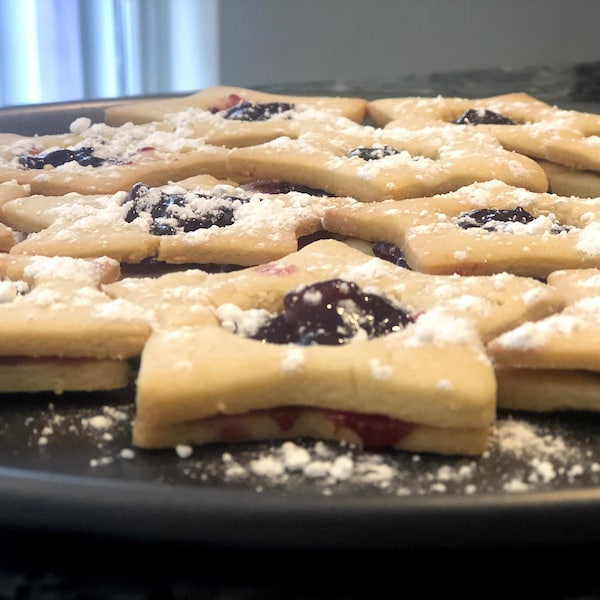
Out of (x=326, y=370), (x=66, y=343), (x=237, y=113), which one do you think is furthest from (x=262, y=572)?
Answer: (x=237, y=113)

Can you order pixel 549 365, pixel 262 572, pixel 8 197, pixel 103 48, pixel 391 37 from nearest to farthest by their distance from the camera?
Result: pixel 262 572 → pixel 549 365 → pixel 8 197 → pixel 391 37 → pixel 103 48

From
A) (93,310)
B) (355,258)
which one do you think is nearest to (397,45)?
(355,258)

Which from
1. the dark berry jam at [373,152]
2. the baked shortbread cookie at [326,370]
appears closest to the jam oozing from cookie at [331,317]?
the baked shortbread cookie at [326,370]

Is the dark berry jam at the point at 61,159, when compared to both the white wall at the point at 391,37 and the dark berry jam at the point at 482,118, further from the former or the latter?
the white wall at the point at 391,37

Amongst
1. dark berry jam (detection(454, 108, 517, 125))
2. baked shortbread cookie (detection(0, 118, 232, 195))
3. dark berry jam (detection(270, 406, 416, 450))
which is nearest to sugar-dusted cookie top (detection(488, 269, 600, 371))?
dark berry jam (detection(270, 406, 416, 450))

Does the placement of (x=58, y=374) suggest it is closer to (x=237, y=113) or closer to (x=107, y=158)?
(x=107, y=158)

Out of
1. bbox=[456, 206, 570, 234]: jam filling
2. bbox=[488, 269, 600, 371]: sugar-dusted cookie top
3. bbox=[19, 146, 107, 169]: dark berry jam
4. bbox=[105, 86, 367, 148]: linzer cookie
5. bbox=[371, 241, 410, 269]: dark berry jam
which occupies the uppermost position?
bbox=[105, 86, 367, 148]: linzer cookie

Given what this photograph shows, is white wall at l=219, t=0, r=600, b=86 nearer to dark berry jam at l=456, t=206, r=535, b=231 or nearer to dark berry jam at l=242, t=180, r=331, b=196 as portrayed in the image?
dark berry jam at l=242, t=180, r=331, b=196
